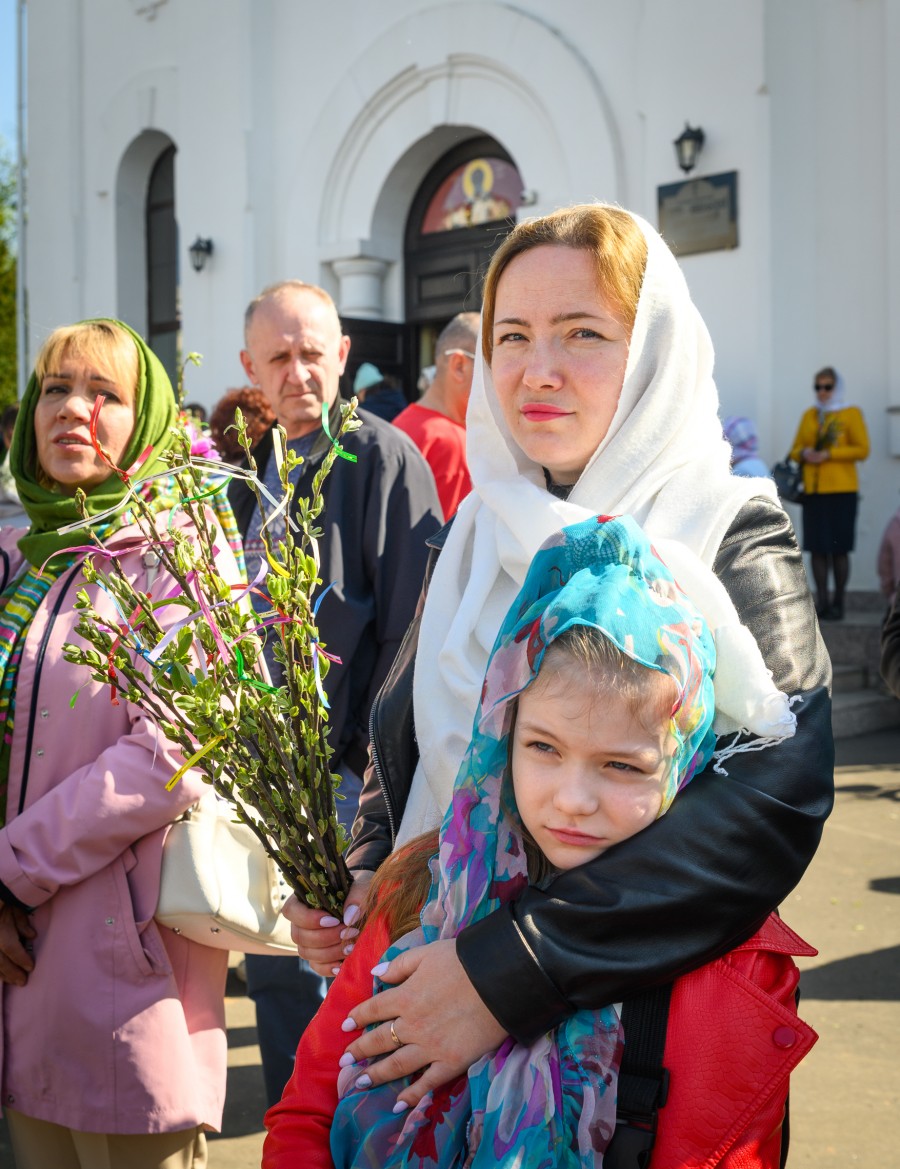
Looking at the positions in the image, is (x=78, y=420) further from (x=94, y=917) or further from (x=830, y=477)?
(x=830, y=477)

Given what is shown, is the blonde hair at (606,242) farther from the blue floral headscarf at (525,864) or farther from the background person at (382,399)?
the background person at (382,399)

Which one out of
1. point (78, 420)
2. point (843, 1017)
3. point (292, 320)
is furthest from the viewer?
point (843, 1017)

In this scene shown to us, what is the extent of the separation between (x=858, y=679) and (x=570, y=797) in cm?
821

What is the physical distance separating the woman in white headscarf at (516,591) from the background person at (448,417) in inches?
104

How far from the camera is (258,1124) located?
3.71m

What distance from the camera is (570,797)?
4.99 ft

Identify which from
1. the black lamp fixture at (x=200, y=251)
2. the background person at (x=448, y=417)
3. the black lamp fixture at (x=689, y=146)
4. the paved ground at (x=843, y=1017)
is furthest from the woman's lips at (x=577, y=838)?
the black lamp fixture at (x=200, y=251)

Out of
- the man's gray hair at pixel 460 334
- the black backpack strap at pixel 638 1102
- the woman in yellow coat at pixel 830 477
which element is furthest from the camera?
the woman in yellow coat at pixel 830 477

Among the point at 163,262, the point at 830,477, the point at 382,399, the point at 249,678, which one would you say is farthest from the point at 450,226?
the point at 249,678

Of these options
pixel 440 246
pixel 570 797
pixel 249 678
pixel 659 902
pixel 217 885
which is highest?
pixel 440 246

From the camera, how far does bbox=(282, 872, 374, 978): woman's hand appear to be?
6.12 ft

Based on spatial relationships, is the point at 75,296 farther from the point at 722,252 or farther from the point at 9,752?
the point at 9,752

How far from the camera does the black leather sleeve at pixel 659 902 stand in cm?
153

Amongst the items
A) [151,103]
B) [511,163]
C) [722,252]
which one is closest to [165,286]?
[151,103]
